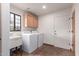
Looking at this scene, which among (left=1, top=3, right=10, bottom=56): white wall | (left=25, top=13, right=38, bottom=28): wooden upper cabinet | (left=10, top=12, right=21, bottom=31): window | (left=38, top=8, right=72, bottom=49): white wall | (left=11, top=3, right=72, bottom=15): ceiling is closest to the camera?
(left=1, top=3, right=10, bottom=56): white wall

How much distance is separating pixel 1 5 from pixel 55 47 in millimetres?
1542

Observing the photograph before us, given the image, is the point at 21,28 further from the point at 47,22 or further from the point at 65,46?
the point at 65,46

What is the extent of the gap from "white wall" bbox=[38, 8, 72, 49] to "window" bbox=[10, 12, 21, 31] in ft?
1.93

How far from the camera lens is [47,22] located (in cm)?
221

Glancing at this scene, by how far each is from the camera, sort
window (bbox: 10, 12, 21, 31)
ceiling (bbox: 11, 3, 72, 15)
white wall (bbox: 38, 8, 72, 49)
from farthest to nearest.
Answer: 1. white wall (bbox: 38, 8, 72, 49)
2. window (bbox: 10, 12, 21, 31)
3. ceiling (bbox: 11, 3, 72, 15)

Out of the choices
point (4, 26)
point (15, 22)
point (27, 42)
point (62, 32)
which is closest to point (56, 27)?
point (62, 32)

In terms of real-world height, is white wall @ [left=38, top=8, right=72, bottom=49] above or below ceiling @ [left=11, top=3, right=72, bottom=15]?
below

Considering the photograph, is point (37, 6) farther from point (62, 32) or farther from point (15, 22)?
point (62, 32)

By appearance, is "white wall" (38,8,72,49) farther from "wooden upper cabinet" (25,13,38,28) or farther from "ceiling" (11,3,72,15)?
"ceiling" (11,3,72,15)

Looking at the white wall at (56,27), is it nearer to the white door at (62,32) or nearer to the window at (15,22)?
the white door at (62,32)

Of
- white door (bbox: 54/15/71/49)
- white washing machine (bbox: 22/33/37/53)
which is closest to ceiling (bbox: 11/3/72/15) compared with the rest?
white door (bbox: 54/15/71/49)

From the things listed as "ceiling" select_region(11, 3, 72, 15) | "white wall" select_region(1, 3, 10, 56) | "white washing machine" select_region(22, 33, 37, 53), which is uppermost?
"ceiling" select_region(11, 3, 72, 15)

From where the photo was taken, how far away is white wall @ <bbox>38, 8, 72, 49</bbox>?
217 centimetres

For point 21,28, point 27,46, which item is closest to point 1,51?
point 21,28
